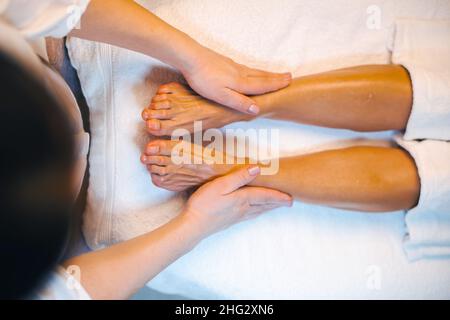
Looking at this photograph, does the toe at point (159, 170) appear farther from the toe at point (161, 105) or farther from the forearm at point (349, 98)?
the forearm at point (349, 98)

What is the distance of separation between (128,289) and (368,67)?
0.71 meters

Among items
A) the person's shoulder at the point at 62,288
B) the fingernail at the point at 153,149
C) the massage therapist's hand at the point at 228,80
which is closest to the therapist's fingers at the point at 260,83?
the massage therapist's hand at the point at 228,80

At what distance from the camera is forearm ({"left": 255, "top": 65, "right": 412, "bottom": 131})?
3.28 ft

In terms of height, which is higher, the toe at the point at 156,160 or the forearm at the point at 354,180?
the toe at the point at 156,160

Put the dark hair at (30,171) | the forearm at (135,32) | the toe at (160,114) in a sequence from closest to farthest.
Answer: the dark hair at (30,171) → the forearm at (135,32) → the toe at (160,114)

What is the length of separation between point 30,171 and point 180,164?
58 cm

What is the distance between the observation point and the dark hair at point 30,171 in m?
0.39

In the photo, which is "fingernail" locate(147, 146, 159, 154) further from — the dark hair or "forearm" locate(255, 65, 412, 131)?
the dark hair

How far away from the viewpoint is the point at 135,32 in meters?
0.90

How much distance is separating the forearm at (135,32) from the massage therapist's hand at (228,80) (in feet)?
0.08

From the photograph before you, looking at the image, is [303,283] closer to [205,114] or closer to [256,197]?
[256,197]

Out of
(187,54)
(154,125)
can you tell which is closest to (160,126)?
(154,125)
